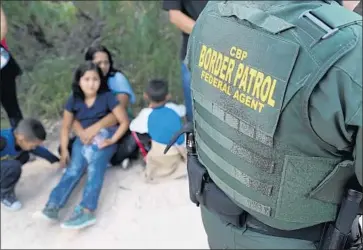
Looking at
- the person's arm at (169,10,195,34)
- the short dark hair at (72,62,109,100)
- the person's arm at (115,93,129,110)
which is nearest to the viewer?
the person's arm at (169,10,195,34)

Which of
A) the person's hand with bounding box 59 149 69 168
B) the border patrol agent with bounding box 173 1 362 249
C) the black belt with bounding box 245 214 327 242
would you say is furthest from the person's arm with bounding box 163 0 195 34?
the black belt with bounding box 245 214 327 242

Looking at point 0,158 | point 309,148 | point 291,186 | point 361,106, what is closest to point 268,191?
point 291,186

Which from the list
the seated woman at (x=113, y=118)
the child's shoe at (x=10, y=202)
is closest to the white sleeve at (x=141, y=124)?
the seated woman at (x=113, y=118)

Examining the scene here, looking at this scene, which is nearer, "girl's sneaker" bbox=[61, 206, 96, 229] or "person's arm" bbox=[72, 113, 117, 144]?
"girl's sneaker" bbox=[61, 206, 96, 229]

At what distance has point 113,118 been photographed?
3.43 m

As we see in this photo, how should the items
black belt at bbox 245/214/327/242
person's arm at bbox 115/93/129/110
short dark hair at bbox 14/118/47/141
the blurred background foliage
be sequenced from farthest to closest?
the blurred background foliage < person's arm at bbox 115/93/129/110 < short dark hair at bbox 14/118/47/141 < black belt at bbox 245/214/327/242

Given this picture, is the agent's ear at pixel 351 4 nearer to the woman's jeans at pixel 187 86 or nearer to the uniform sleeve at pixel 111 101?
the woman's jeans at pixel 187 86

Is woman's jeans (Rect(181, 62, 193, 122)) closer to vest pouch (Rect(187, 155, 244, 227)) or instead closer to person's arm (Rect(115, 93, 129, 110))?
person's arm (Rect(115, 93, 129, 110))

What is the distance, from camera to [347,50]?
50.6 inches

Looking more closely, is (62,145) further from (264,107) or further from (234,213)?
(264,107)

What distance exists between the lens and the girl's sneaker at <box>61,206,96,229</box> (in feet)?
9.79

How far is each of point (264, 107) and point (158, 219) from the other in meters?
1.75

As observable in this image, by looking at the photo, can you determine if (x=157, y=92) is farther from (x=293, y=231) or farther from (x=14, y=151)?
Answer: (x=293, y=231)

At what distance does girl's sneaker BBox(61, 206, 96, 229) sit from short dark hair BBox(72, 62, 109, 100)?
712mm
